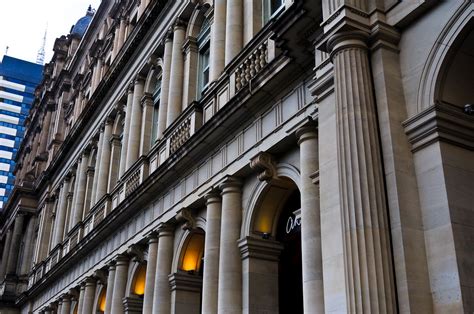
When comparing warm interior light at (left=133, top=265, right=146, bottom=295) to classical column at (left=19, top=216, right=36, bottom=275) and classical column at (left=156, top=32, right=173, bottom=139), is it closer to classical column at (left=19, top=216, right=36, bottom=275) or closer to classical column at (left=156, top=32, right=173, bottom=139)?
classical column at (left=156, top=32, right=173, bottom=139)

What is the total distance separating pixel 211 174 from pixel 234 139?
4.38 ft

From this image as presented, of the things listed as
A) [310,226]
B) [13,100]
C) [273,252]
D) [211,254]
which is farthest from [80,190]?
[13,100]

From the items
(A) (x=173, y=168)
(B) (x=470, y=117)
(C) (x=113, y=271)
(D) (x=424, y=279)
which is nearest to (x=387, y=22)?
(B) (x=470, y=117)

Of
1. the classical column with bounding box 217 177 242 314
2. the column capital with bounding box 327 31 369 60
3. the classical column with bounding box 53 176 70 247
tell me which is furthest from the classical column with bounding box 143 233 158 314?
the classical column with bounding box 53 176 70 247

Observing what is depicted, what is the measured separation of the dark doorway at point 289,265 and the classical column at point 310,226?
7.93 ft

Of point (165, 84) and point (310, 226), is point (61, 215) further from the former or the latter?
point (310, 226)

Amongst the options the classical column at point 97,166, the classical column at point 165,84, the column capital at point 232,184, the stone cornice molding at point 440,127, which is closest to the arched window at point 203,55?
the classical column at point 165,84

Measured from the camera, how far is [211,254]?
584 inches

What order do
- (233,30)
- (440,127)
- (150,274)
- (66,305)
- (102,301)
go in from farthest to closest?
(66,305), (102,301), (150,274), (233,30), (440,127)

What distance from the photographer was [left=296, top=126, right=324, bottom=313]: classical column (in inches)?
429

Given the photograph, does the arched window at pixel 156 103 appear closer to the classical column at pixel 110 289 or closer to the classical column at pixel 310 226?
the classical column at pixel 110 289

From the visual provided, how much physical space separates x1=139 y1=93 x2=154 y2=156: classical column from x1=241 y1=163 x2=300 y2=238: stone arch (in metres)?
9.10

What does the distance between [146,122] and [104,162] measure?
5128mm

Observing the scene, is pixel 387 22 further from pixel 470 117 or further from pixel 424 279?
pixel 424 279
